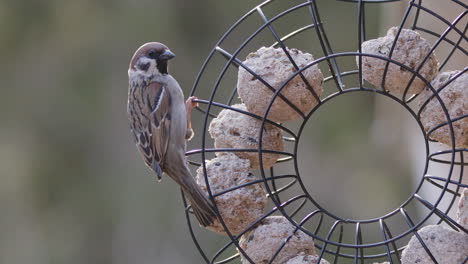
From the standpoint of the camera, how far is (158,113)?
2.60 metres

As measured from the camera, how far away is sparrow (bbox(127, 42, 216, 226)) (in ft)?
8.21

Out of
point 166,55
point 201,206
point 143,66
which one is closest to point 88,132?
point 143,66

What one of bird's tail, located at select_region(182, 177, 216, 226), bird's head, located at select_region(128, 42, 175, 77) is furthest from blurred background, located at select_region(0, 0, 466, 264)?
bird's tail, located at select_region(182, 177, 216, 226)

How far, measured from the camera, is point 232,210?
2137 millimetres

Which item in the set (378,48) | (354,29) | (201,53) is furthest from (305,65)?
(201,53)


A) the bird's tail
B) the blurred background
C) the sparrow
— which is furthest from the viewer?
the blurred background

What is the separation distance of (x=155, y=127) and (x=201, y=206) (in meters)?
0.50

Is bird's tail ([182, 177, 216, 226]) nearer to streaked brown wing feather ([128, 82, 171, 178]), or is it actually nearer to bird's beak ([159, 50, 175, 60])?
streaked brown wing feather ([128, 82, 171, 178])

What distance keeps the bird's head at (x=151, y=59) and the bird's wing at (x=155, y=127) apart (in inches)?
1.9

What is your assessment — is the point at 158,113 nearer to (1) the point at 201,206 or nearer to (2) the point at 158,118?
(2) the point at 158,118

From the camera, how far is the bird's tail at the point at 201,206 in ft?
7.13

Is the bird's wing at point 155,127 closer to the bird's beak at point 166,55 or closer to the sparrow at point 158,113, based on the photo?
the sparrow at point 158,113

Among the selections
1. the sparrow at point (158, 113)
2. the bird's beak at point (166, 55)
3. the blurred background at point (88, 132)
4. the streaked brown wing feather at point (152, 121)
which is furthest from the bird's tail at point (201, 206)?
the blurred background at point (88, 132)

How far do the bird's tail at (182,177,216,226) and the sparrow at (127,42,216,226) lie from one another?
192 millimetres
